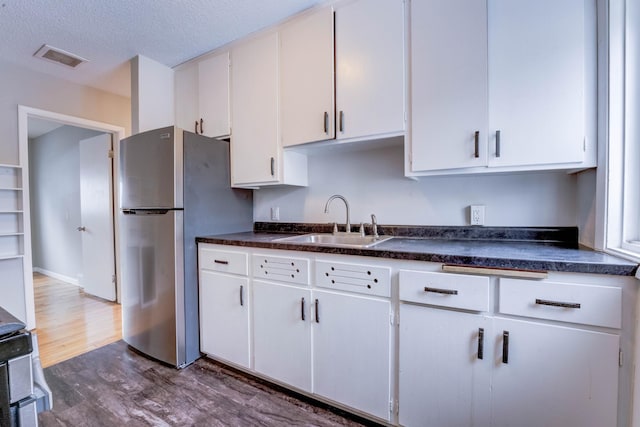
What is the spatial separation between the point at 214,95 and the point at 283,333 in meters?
1.89

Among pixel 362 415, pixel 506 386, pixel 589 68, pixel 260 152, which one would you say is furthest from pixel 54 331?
pixel 589 68

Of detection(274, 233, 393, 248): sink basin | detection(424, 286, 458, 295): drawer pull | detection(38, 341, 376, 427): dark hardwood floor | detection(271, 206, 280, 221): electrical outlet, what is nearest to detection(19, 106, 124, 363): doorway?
detection(38, 341, 376, 427): dark hardwood floor

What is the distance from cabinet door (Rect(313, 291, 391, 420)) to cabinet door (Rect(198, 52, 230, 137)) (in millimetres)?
1592

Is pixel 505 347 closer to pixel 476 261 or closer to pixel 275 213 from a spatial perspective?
pixel 476 261

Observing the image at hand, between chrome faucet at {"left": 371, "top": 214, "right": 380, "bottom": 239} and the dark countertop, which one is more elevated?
chrome faucet at {"left": 371, "top": 214, "right": 380, "bottom": 239}

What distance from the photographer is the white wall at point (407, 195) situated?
5.21 feet

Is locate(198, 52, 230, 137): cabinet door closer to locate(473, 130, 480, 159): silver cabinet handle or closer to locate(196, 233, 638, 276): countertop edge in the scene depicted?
locate(196, 233, 638, 276): countertop edge

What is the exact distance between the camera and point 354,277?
1.45 m

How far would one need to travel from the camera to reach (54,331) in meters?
2.56

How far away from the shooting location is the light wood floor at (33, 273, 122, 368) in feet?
7.40

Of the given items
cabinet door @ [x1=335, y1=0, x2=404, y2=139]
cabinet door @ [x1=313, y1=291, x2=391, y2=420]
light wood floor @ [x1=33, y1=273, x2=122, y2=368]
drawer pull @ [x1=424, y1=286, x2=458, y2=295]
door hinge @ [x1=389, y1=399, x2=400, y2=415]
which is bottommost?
light wood floor @ [x1=33, y1=273, x2=122, y2=368]

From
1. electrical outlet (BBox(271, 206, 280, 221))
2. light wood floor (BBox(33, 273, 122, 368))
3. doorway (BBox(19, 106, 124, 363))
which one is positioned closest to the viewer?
light wood floor (BBox(33, 273, 122, 368))

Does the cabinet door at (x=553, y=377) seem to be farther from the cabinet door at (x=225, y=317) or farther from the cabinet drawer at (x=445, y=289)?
the cabinet door at (x=225, y=317)

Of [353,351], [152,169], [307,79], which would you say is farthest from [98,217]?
[353,351]
